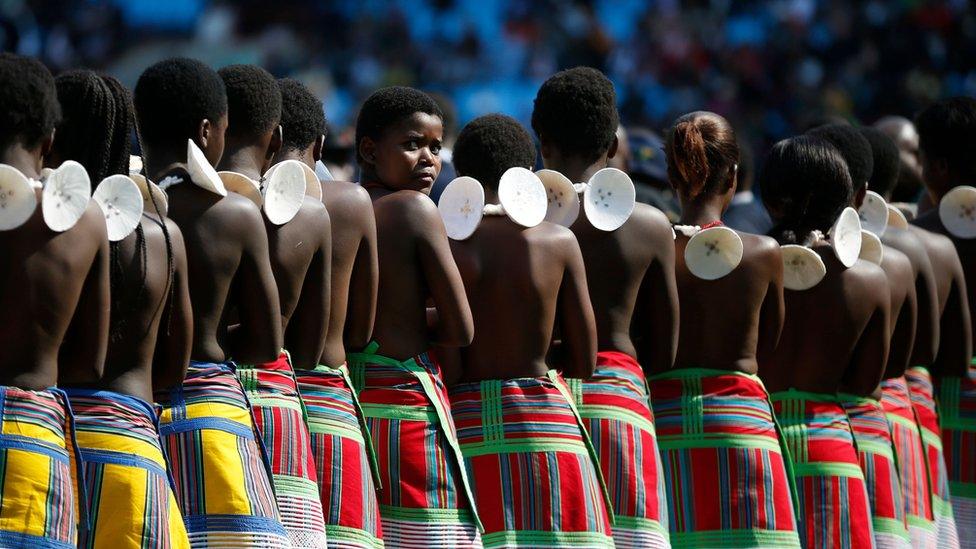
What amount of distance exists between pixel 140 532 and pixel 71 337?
474 millimetres

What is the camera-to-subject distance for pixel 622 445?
4.98 metres

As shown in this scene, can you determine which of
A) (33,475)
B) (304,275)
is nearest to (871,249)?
(304,275)

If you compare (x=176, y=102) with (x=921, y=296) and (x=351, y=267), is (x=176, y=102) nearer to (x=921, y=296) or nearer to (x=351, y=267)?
(x=351, y=267)

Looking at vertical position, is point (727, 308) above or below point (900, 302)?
below

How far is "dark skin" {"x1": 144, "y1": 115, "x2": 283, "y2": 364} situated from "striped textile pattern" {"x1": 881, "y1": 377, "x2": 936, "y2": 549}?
2972 millimetres

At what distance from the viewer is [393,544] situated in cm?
451

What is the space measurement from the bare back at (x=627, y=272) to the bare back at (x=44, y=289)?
1.95m

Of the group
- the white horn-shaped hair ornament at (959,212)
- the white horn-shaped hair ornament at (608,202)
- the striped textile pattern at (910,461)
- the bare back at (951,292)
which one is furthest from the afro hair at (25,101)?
the white horn-shaped hair ornament at (959,212)

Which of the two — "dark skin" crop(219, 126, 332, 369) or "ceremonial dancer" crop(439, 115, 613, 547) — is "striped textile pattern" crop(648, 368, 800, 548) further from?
"dark skin" crop(219, 126, 332, 369)

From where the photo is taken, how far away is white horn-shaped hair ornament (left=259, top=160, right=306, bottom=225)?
4.27 m

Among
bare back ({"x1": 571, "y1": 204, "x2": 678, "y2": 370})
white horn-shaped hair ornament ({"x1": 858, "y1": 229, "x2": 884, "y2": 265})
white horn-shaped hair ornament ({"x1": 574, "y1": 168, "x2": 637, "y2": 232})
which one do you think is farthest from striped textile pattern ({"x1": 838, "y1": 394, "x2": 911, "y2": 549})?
white horn-shaped hair ornament ({"x1": 574, "y1": 168, "x2": 637, "y2": 232})

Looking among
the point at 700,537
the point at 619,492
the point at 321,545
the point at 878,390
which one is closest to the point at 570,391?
the point at 619,492

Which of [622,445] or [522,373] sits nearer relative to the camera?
[522,373]

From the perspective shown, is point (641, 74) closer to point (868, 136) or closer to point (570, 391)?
point (868, 136)
